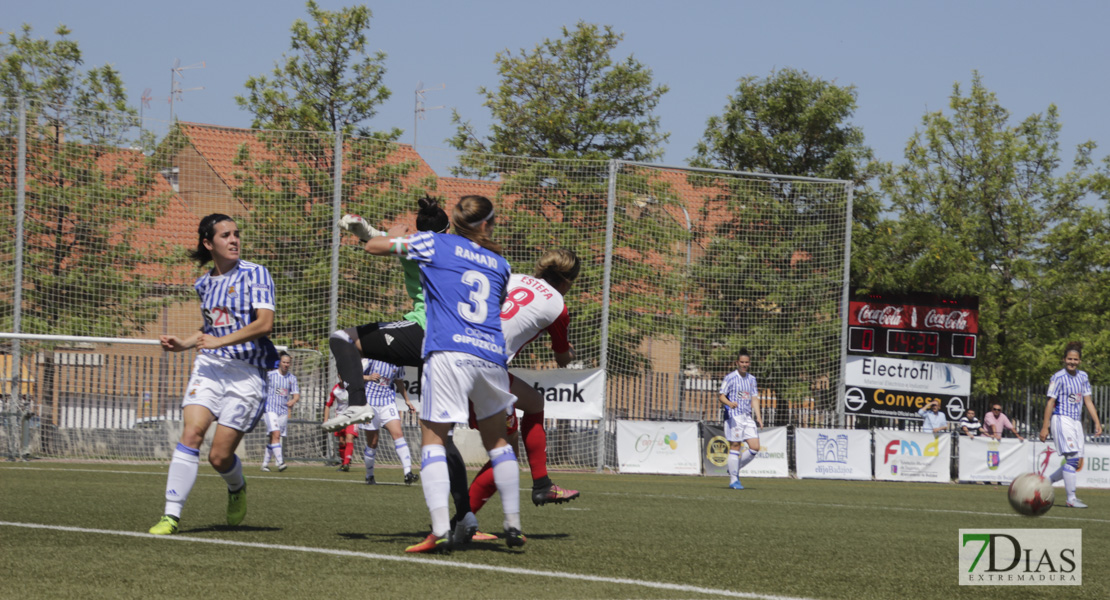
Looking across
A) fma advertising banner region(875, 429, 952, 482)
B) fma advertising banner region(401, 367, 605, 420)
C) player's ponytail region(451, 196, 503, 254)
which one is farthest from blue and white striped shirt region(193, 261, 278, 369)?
fma advertising banner region(875, 429, 952, 482)

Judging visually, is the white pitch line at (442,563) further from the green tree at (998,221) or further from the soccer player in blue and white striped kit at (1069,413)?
the green tree at (998,221)

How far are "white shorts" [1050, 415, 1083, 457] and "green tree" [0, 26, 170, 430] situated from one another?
50.0 ft

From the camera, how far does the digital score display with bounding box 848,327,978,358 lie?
86.7ft

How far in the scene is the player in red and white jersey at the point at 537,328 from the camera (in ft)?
21.9

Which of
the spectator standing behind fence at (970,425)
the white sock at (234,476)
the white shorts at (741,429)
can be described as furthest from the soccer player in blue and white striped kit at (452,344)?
the spectator standing behind fence at (970,425)

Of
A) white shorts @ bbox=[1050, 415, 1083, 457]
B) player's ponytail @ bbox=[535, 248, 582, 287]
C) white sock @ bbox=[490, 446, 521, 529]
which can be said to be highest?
player's ponytail @ bbox=[535, 248, 582, 287]

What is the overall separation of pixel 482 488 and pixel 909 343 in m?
21.5

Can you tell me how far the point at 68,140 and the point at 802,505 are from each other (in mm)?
15261

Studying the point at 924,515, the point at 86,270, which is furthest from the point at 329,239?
the point at 924,515

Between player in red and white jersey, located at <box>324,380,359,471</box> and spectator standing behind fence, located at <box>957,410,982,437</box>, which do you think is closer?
player in red and white jersey, located at <box>324,380,359,471</box>

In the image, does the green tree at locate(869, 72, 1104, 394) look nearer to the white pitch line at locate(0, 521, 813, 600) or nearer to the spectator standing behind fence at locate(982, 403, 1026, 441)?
the spectator standing behind fence at locate(982, 403, 1026, 441)

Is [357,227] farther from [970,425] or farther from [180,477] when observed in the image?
[970,425]

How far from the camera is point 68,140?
21.0 meters

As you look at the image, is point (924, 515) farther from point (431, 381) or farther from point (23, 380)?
point (23, 380)
